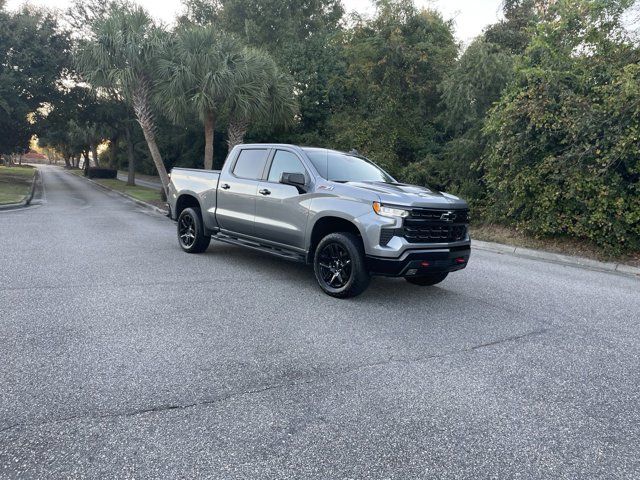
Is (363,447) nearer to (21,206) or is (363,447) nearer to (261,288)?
(261,288)

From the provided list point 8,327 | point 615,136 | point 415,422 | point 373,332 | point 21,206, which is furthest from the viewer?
point 21,206

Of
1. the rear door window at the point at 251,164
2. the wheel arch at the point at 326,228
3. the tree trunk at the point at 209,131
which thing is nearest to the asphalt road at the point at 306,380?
the wheel arch at the point at 326,228

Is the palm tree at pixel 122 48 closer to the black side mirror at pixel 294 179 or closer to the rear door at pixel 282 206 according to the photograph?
the rear door at pixel 282 206

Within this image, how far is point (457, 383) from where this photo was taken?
3.39 metres

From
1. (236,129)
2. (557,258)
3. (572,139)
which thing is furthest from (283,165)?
Answer: (236,129)

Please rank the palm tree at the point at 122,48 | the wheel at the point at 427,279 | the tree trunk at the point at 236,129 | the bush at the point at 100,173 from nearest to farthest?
1. the wheel at the point at 427,279
2. the palm tree at the point at 122,48
3. the tree trunk at the point at 236,129
4. the bush at the point at 100,173

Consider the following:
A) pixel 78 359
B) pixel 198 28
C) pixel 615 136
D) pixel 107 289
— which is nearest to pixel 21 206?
pixel 198 28

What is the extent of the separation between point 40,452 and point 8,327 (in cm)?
228

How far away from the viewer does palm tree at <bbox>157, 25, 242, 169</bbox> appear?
49.7 ft

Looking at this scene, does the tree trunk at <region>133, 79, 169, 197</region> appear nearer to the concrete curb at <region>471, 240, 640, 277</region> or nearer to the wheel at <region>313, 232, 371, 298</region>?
the concrete curb at <region>471, 240, 640, 277</region>

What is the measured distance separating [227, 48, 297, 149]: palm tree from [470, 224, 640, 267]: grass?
891 centimetres

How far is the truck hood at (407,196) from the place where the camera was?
16.9ft

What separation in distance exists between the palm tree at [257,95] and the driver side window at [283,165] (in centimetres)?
Result: 983

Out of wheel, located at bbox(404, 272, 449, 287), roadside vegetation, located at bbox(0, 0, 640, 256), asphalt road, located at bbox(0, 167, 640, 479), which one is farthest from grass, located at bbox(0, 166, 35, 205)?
wheel, located at bbox(404, 272, 449, 287)
